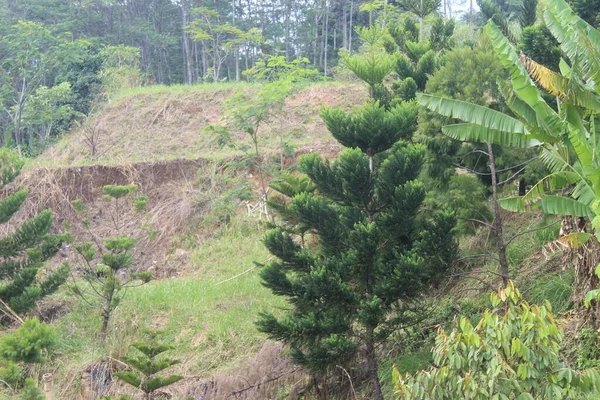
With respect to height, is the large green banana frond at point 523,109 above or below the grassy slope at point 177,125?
above

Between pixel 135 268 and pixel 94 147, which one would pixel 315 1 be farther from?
pixel 135 268

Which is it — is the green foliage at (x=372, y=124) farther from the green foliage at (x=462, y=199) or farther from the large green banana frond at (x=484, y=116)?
the green foliage at (x=462, y=199)

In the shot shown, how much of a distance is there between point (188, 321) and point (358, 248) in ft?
15.6

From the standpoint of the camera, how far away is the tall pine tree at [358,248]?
6363mm

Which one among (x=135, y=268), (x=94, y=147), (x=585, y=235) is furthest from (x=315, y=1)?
(x=585, y=235)

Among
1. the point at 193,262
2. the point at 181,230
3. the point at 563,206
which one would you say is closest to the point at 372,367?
the point at 563,206

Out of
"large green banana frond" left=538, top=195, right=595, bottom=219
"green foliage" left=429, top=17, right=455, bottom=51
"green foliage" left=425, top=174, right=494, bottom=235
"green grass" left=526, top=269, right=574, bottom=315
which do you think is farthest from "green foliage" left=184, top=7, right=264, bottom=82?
"large green banana frond" left=538, top=195, right=595, bottom=219

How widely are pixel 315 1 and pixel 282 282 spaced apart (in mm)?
28531

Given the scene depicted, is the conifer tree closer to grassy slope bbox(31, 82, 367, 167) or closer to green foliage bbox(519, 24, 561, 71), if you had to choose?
grassy slope bbox(31, 82, 367, 167)

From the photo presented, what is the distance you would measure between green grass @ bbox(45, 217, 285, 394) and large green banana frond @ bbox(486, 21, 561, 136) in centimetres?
541

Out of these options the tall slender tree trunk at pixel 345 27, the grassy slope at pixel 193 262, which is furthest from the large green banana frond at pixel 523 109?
the tall slender tree trunk at pixel 345 27

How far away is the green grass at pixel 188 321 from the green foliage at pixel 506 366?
5623 mm

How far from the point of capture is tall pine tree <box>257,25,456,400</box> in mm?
6363

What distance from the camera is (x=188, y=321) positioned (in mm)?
10266
